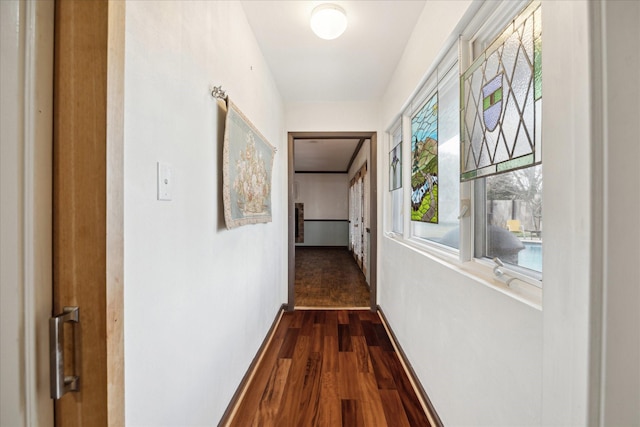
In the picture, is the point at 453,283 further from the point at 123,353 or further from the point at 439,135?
the point at 123,353

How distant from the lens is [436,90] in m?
1.56

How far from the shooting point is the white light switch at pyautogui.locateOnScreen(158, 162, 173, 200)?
0.78 m

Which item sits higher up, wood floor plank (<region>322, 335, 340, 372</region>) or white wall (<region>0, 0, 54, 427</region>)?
white wall (<region>0, 0, 54, 427</region>)

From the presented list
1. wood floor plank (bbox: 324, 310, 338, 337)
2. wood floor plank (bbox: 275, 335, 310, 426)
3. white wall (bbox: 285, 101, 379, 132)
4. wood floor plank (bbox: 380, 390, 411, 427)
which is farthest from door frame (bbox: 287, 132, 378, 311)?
wood floor plank (bbox: 380, 390, 411, 427)

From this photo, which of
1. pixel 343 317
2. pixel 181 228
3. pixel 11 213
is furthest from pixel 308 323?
pixel 11 213

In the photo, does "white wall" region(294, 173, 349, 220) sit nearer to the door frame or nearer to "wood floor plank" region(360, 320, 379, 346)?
the door frame

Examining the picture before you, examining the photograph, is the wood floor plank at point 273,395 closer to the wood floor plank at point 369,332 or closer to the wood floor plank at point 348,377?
the wood floor plank at point 348,377

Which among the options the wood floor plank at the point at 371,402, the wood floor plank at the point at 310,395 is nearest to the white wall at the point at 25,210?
the wood floor plank at the point at 310,395

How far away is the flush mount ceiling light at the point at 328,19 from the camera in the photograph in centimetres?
153

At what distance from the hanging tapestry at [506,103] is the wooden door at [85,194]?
1153 millimetres

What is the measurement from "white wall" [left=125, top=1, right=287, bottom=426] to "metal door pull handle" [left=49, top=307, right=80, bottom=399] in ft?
0.38

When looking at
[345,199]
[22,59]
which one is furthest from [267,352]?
[345,199]

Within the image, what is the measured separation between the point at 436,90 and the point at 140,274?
1774mm

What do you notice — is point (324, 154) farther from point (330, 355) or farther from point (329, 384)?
point (329, 384)
